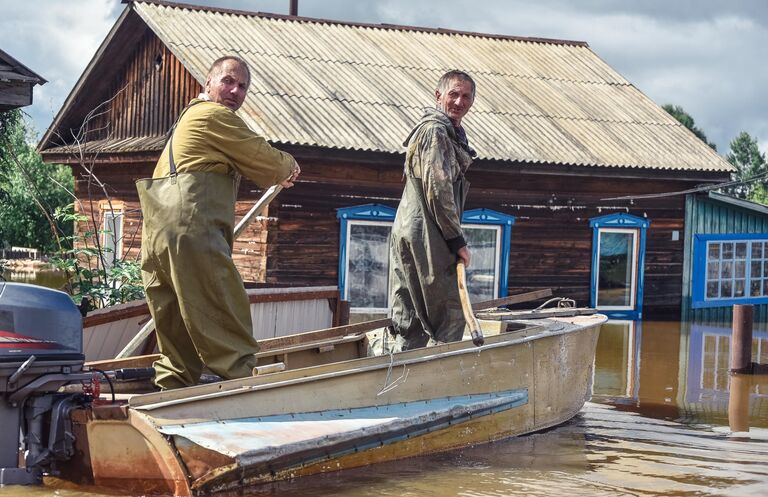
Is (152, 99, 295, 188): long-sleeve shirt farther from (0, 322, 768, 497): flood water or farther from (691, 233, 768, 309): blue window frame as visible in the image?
(691, 233, 768, 309): blue window frame

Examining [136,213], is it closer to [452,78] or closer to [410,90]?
[410,90]

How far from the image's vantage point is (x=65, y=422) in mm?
A: 5125

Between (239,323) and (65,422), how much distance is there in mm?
964

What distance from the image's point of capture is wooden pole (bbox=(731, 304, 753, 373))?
10570 mm

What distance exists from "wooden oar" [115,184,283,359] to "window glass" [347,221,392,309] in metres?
8.21

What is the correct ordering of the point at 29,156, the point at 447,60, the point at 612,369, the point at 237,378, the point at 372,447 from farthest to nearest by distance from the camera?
the point at 29,156
the point at 447,60
the point at 612,369
the point at 372,447
the point at 237,378

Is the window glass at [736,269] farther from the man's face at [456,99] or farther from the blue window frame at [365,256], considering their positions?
the man's face at [456,99]

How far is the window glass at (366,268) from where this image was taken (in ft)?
49.3

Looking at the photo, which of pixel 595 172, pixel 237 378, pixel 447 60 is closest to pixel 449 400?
pixel 237 378

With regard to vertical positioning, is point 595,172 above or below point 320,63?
below

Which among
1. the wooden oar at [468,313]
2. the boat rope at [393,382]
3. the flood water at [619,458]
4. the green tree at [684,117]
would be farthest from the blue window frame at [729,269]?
the green tree at [684,117]

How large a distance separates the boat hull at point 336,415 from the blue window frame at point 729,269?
10.9 metres

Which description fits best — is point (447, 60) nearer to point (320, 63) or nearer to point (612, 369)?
point (320, 63)

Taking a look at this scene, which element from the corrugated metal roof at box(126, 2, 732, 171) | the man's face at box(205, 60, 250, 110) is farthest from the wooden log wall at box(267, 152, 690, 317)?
the man's face at box(205, 60, 250, 110)
